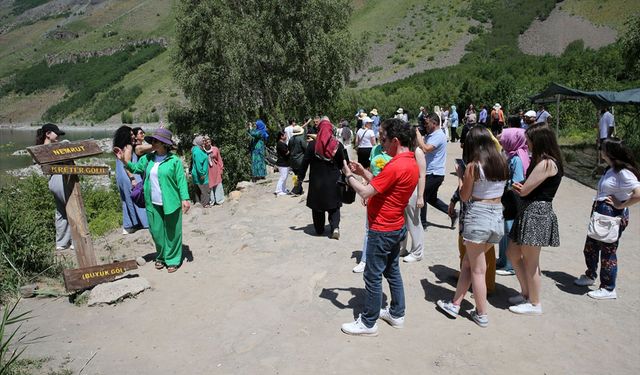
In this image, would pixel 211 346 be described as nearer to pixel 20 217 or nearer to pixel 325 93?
pixel 20 217

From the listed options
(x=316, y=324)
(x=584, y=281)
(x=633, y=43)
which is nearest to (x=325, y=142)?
(x=316, y=324)

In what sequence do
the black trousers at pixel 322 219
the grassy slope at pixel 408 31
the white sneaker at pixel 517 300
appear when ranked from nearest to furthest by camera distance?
the white sneaker at pixel 517 300 → the black trousers at pixel 322 219 → the grassy slope at pixel 408 31

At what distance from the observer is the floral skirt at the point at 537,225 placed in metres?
3.93

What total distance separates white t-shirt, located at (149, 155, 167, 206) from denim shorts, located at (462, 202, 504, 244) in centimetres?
362

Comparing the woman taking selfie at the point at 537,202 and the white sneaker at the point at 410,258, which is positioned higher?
the woman taking selfie at the point at 537,202

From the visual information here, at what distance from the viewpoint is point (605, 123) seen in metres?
12.6

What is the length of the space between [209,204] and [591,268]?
24.9 feet

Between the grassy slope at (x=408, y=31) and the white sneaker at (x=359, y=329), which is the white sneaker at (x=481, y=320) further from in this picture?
the grassy slope at (x=408, y=31)

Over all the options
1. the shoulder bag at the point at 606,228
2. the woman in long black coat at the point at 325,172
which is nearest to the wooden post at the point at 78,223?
the woman in long black coat at the point at 325,172

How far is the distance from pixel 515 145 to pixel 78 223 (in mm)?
5021

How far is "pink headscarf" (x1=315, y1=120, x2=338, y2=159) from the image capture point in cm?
592

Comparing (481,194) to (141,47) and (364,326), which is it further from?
(141,47)

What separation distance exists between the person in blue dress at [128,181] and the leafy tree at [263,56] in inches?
444

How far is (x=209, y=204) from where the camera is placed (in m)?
10.0
